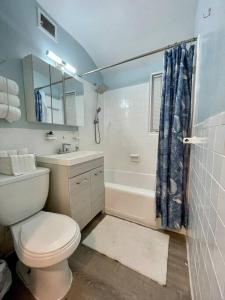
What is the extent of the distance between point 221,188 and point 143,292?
40.8 inches

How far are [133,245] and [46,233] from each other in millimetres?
868

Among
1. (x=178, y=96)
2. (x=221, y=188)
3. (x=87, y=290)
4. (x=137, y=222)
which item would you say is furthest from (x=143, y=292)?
(x=178, y=96)

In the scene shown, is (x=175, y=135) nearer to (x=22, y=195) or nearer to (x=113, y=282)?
(x=113, y=282)

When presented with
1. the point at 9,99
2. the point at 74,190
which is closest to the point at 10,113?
the point at 9,99

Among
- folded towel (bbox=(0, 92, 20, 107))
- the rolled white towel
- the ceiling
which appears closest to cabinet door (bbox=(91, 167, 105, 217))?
the rolled white towel

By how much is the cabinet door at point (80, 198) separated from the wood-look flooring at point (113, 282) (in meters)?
0.33

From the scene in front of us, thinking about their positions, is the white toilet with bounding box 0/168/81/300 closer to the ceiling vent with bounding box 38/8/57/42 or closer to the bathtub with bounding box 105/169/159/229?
the bathtub with bounding box 105/169/159/229

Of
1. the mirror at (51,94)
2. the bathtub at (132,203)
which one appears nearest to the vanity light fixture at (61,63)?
the mirror at (51,94)

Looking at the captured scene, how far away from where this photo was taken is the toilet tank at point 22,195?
1.00 metres

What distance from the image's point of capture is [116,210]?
182 cm

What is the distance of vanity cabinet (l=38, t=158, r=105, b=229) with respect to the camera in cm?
132

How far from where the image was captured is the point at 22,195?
1.10m

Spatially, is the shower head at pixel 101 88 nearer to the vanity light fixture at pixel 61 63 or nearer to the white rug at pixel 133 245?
the vanity light fixture at pixel 61 63

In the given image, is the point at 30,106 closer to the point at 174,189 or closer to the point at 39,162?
the point at 39,162
